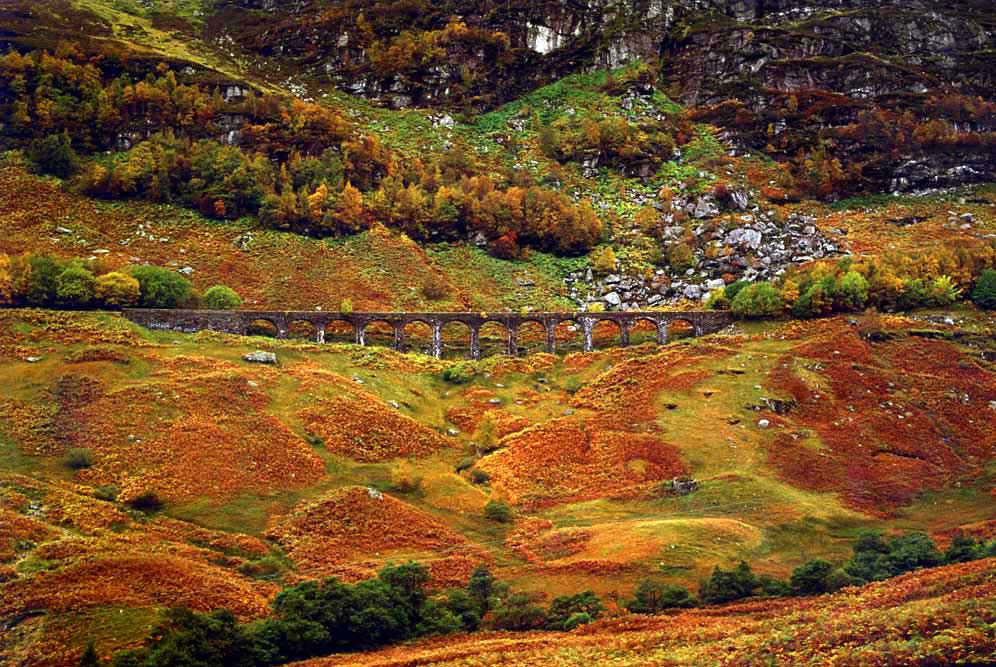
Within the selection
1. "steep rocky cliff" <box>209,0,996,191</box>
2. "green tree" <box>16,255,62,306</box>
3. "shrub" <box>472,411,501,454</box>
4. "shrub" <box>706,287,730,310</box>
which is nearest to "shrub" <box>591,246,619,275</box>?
"shrub" <box>706,287,730,310</box>

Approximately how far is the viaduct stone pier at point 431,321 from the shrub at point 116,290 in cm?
163

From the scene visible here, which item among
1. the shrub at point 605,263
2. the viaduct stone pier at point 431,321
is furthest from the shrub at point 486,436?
→ the shrub at point 605,263

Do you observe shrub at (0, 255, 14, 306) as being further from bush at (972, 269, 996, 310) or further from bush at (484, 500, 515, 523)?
bush at (972, 269, 996, 310)

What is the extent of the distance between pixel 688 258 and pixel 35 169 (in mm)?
94595

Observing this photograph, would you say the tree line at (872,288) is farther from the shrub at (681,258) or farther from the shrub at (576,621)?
the shrub at (576,621)

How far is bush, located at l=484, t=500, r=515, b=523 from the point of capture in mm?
67625

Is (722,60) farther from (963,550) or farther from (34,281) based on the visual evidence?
(963,550)

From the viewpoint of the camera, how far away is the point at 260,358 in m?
86.7

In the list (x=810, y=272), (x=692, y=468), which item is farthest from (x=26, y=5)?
(x=692, y=468)

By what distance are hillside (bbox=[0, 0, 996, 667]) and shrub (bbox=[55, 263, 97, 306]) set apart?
38 cm

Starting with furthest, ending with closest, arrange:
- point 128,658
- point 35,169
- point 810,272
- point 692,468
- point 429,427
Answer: point 35,169 → point 810,272 → point 429,427 → point 692,468 → point 128,658

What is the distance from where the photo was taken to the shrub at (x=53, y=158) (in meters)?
134

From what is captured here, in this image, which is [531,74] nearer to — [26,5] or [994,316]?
[26,5]

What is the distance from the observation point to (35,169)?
133 meters
